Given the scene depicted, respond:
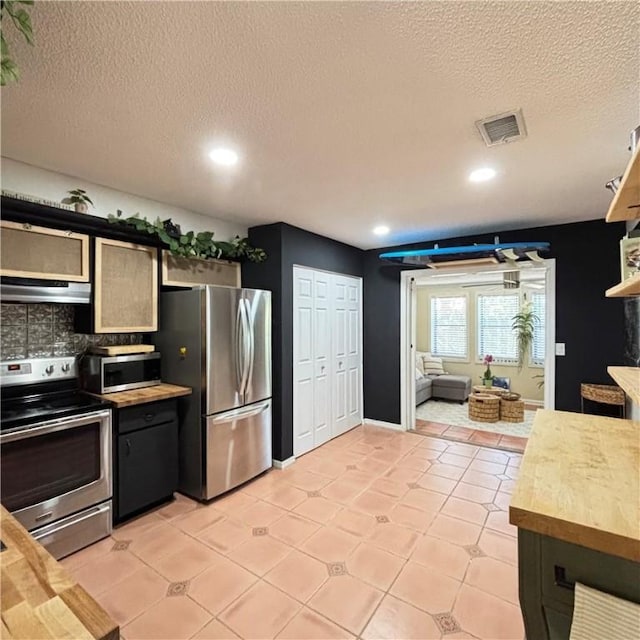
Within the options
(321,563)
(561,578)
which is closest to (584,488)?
(561,578)

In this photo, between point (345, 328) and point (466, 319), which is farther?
point (466, 319)

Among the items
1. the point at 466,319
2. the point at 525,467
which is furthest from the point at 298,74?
the point at 466,319

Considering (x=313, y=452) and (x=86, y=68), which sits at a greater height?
(x=86, y=68)

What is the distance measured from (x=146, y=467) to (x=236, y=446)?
71 centimetres

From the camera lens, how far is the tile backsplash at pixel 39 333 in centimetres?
235

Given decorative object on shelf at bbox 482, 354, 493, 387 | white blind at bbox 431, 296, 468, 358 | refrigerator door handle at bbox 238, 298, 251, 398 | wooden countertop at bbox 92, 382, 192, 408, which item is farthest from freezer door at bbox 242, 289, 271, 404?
white blind at bbox 431, 296, 468, 358

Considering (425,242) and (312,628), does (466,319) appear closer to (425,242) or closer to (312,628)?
(425,242)

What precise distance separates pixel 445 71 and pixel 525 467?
4.96 ft

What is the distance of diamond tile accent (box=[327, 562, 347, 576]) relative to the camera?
2078 mm

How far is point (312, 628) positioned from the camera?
1705 mm

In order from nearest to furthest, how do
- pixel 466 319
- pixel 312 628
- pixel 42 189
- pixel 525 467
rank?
pixel 525 467
pixel 312 628
pixel 42 189
pixel 466 319

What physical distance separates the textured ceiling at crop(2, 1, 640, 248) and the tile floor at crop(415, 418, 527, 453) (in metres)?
2.92

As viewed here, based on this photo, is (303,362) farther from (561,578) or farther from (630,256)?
(561,578)

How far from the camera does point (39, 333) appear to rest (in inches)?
98.2
